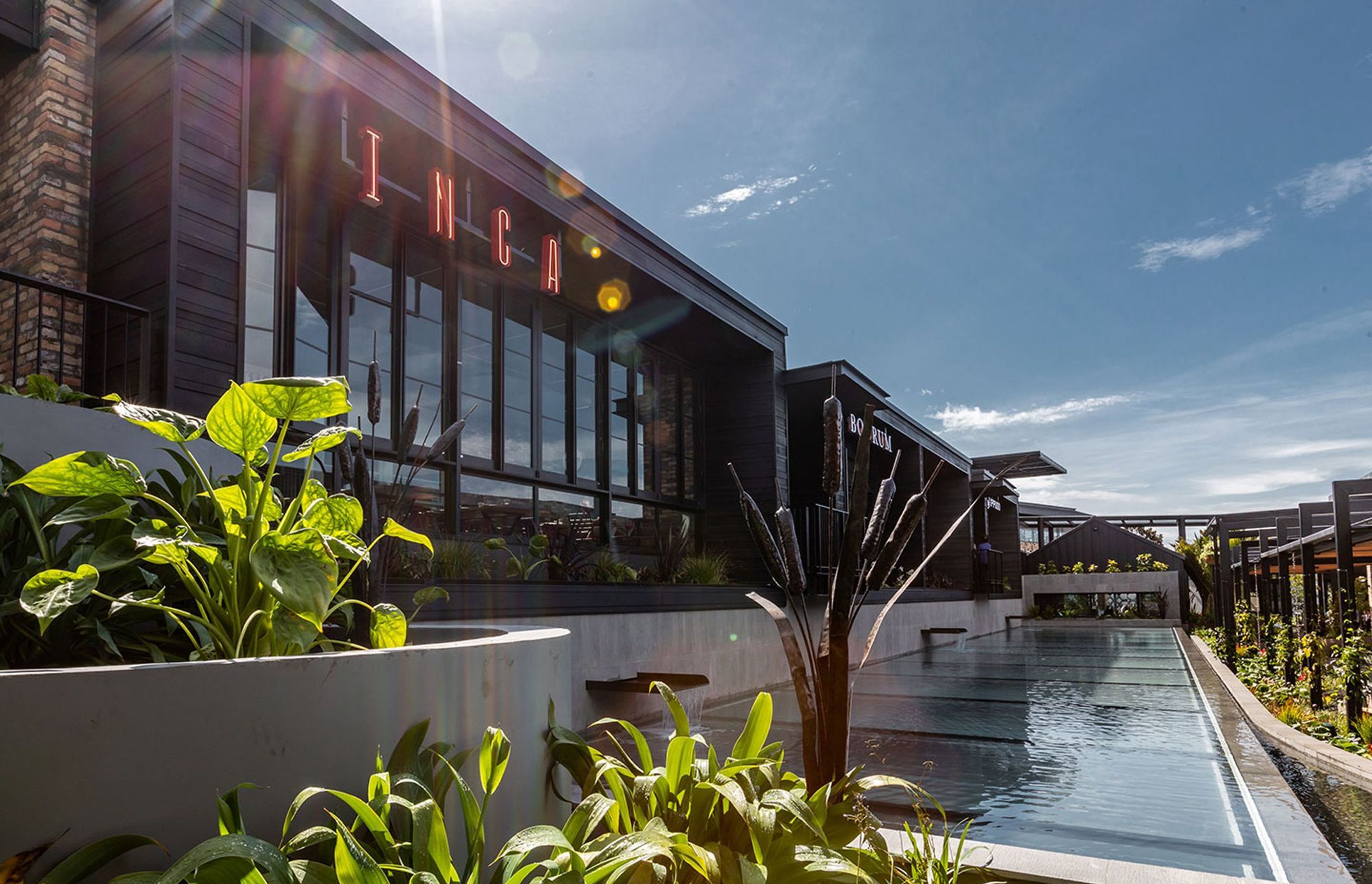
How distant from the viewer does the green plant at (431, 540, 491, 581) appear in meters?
6.67

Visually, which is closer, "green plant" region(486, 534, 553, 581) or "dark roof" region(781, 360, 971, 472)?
"green plant" region(486, 534, 553, 581)

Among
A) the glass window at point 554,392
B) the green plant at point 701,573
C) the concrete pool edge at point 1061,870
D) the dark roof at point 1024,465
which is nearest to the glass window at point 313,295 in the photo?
the glass window at point 554,392

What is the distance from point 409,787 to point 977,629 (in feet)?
61.0

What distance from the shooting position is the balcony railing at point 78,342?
508cm

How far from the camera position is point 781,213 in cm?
1521

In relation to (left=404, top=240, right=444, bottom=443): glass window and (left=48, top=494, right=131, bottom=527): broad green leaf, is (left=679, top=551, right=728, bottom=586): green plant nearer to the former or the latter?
(left=404, top=240, right=444, bottom=443): glass window

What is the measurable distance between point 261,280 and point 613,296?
4.34 m

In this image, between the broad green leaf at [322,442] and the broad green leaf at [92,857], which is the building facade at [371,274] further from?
the broad green leaf at [92,857]

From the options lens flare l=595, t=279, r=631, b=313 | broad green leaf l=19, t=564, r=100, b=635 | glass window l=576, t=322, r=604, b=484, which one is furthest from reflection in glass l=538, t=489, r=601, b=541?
broad green leaf l=19, t=564, r=100, b=635

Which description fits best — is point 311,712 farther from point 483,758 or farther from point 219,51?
point 219,51

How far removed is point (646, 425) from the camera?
11430mm

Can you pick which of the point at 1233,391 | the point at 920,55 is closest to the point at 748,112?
the point at 920,55

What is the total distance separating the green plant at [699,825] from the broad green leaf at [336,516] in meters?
0.68

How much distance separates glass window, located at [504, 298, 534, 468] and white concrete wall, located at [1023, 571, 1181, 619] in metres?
20.3
